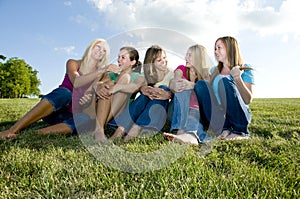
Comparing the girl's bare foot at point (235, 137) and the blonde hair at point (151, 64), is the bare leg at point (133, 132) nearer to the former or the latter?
the blonde hair at point (151, 64)

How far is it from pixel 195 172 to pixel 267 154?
0.97 metres

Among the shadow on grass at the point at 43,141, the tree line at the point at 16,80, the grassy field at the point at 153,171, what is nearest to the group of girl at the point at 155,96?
the shadow on grass at the point at 43,141

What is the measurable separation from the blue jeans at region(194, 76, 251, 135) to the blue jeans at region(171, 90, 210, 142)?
0.19 metres

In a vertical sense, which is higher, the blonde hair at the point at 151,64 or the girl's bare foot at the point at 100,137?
the blonde hair at the point at 151,64

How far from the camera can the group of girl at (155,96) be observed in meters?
3.29

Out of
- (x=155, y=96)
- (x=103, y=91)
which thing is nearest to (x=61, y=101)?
(x=103, y=91)

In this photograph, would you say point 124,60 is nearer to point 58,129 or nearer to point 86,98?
point 86,98

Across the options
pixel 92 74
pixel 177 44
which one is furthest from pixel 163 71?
pixel 92 74

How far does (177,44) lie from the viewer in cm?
320

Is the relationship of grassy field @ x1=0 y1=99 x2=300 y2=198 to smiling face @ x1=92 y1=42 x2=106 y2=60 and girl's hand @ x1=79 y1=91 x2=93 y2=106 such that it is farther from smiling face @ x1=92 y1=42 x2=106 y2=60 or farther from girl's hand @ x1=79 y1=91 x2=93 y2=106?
smiling face @ x1=92 y1=42 x2=106 y2=60

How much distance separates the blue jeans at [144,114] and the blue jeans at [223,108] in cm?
47

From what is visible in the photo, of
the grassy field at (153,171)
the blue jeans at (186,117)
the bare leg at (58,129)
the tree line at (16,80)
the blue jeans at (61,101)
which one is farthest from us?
the tree line at (16,80)

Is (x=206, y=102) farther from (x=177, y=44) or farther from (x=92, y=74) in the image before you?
(x=92, y=74)

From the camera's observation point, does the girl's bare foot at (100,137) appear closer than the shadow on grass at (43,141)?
No
